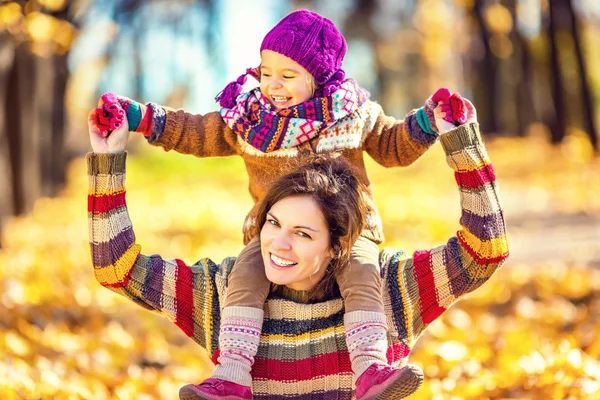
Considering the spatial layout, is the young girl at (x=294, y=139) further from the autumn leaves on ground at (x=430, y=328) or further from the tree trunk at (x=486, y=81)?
the tree trunk at (x=486, y=81)

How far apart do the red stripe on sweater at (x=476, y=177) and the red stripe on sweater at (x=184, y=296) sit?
1133mm

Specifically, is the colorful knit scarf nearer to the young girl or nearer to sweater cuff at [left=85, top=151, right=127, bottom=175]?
the young girl

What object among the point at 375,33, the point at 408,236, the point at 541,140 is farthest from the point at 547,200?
the point at 375,33

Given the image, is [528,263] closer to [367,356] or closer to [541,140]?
[367,356]

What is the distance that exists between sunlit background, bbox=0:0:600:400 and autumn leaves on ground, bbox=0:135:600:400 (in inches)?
0.8

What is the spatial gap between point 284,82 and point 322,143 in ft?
0.92

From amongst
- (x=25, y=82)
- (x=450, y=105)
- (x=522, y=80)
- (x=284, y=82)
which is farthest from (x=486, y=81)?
(x=450, y=105)

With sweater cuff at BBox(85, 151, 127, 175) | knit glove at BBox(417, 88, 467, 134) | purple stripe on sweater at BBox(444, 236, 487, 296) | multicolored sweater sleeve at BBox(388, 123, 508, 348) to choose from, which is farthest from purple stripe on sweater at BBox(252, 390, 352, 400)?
knit glove at BBox(417, 88, 467, 134)

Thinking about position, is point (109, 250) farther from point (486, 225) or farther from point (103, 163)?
point (486, 225)

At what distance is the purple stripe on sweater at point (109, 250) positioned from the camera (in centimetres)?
315

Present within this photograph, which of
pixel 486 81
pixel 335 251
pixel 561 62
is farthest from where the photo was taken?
pixel 486 81

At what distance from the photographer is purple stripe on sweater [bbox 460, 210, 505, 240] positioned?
2.96 metres

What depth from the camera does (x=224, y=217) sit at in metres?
12.8

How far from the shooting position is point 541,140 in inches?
893
